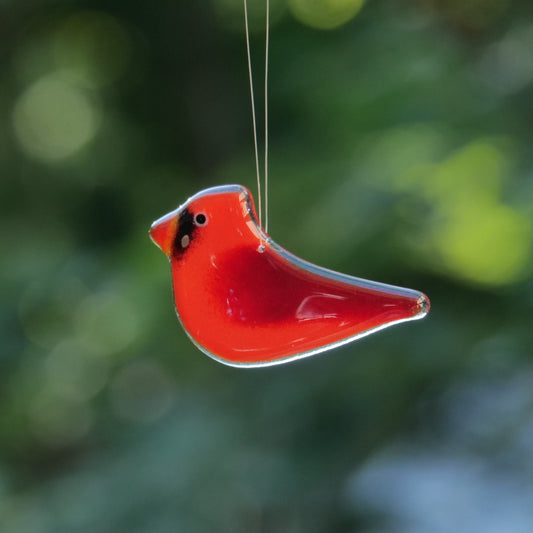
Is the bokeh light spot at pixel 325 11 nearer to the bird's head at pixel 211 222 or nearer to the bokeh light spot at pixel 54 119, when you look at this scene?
the bokeh light spot at pixel 54 119

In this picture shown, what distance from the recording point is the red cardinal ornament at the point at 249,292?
512 millimetres

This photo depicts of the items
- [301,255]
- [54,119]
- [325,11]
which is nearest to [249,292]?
[301,255]

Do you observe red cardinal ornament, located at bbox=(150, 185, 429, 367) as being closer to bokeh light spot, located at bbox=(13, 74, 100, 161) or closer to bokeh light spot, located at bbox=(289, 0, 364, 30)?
bokeh light spot, located at bbox=(289, 0, 364, 30)

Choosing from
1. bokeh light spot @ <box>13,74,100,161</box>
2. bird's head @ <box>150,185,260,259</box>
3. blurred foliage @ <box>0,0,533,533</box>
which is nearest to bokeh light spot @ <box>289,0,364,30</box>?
blurred foliage @ <box>0,0,533,533</box>

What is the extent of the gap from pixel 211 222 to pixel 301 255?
0.77 m

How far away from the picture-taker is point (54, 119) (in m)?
2.02

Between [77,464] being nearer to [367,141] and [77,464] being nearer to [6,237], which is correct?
[6,237]

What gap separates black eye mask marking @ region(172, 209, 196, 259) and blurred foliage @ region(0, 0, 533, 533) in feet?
2.22

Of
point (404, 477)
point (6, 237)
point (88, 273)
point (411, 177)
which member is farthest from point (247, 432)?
point (6, 237)

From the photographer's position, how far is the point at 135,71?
176 centimetres

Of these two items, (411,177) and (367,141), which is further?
(367,141)

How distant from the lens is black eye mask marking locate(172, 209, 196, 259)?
54cm

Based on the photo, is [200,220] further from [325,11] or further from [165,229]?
[325,11]

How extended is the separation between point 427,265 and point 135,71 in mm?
862
